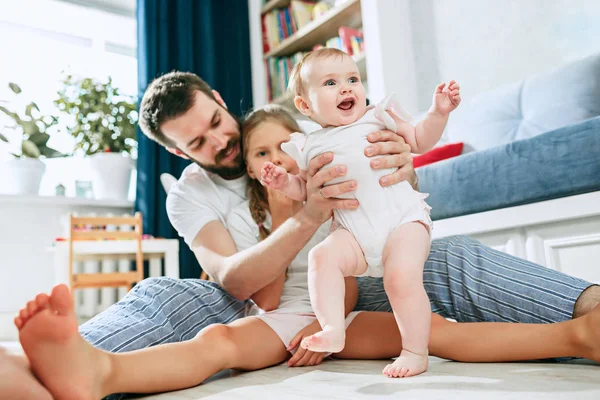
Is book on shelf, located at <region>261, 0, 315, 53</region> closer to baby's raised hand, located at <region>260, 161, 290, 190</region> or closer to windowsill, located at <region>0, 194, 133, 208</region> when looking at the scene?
windowsill, located at <region>0, 194, 133, 208</region>

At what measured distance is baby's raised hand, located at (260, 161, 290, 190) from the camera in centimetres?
95

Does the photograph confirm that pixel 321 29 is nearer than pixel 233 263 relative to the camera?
No

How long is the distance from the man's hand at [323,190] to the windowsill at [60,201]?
2.62 meters

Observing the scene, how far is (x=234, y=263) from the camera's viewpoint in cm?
114

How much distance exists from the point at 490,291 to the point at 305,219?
380 millimetres

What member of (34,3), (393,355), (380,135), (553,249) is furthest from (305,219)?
(34,3)

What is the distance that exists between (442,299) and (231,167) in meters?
0.64

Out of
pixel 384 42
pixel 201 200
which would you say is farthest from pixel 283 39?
pixel 201 200

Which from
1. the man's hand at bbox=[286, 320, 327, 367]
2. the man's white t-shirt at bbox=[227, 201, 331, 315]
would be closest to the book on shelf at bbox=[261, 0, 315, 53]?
the man's white t-shirt at bbox=[227, 201, 331, 315]

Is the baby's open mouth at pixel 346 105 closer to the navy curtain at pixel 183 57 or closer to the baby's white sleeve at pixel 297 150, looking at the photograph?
the baby's white sleeve at pixel 297 150

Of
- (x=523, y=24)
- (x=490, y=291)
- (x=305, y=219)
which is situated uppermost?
(x=523, y=24)

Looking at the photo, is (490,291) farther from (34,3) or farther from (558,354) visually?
(34,3)

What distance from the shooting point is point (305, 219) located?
3.37 ft

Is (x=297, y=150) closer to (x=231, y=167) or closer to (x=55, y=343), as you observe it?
(x=231, y=167)
